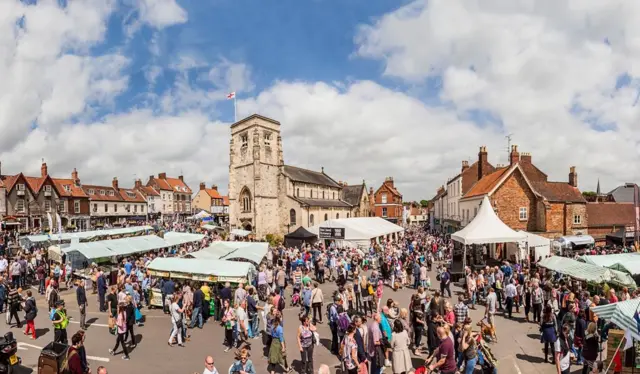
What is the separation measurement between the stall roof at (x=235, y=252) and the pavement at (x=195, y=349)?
4.77 metres

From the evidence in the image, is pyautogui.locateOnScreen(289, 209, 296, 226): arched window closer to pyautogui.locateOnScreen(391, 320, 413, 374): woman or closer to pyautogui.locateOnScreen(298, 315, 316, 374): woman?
pyautogui.locateOnScreen(298, 315, 316, 374): woman

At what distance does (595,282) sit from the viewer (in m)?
12.8

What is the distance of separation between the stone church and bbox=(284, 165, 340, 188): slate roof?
0.86 metres

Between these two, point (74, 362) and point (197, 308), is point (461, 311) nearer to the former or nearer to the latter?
point (197, 308)

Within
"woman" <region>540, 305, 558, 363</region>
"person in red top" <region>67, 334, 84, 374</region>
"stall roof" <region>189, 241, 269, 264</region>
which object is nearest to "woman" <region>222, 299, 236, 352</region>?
"person in red top" <region>67, 334, 84, 374</region>

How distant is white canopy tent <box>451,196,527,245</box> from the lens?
17844 millimetres

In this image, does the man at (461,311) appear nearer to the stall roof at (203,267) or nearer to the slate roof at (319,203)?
the stall roof at (203,267)

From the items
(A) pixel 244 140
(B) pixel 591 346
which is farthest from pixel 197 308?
(A) pixel 244 140

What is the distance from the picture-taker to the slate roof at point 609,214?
3025 centimetres

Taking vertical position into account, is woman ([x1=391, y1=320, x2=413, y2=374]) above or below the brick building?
below

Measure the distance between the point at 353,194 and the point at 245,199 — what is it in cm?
2465

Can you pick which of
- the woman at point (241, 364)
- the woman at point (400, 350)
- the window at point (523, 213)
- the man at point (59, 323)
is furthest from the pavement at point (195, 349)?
the window at point (523, 213)

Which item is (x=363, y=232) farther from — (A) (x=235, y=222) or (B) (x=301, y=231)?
(A) (x=235, y=222)

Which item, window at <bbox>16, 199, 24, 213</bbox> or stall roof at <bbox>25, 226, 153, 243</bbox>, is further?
window at <bbox>16, 199, 24, 213</bbox>
